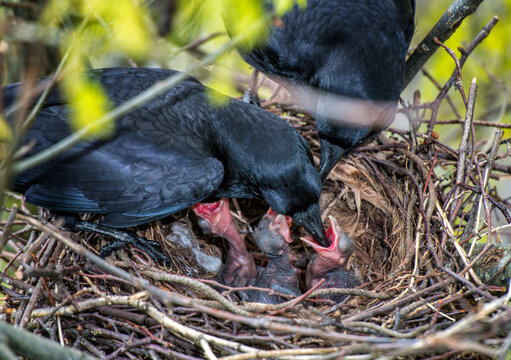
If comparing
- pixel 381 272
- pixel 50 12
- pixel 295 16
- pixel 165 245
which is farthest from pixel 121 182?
pixel 381 272

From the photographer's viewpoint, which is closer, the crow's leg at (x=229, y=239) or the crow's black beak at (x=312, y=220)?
the crow's black beak at (x=312, y=220)

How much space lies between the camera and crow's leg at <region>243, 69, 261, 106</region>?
4.29 metres

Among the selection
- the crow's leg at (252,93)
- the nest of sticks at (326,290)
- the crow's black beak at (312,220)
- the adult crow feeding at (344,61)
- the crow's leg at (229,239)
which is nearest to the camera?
the nest of sticks at (326,290)

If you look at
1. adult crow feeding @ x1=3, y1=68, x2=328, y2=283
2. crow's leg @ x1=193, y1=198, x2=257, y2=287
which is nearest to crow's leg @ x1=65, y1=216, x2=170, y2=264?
adult crow feeding @ x1=3, y1=68, x2=328, y2=283

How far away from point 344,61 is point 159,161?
1.33m

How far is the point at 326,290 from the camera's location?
8.31 feet

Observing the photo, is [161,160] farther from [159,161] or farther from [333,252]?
[333,252]

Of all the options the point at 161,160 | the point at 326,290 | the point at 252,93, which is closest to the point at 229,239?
the point at 161,160

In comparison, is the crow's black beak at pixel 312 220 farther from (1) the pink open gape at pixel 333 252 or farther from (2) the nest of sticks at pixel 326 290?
(2) the nest of sticks at pixel 326 290

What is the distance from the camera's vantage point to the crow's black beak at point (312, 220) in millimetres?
3303

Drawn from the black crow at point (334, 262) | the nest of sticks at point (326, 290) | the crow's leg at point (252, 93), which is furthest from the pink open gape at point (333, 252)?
the crow's leg at point (252, 93)

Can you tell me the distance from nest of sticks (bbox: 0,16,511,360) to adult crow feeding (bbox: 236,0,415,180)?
1.66 ft

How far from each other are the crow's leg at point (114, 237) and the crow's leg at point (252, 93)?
1.54 meters

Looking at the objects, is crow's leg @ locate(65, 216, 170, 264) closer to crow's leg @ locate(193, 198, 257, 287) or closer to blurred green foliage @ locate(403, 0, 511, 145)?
crow's leg @ locate(193, 198, 257, 287)
